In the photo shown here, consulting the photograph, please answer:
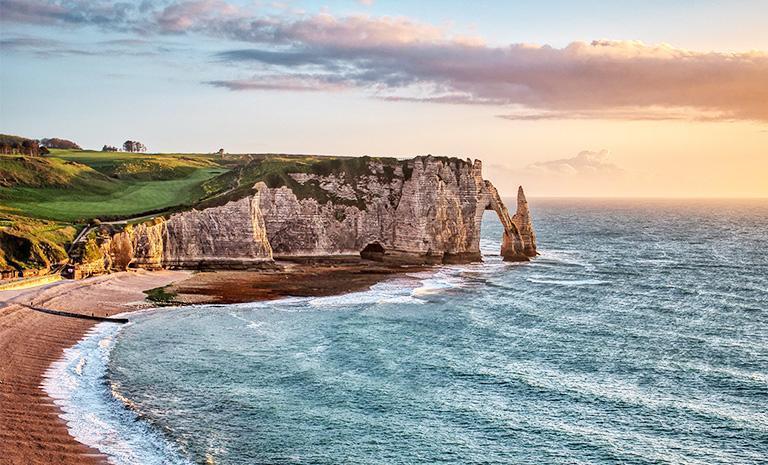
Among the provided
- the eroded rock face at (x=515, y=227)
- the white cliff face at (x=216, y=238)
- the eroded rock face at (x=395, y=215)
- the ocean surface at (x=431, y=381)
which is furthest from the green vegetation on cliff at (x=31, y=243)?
the eroded rock face at (x=515, y=227)

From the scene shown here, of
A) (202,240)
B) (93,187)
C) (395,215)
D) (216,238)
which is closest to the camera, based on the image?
(202,240)

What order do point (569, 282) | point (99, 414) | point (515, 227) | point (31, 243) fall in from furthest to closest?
point (515, 227)
point (569, 282)
point (31, 243)
point (99, 414)

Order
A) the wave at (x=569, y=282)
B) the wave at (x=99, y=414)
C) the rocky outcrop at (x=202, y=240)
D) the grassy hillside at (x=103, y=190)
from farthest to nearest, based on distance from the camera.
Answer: the wave at (x=569, y=282) → the rocky outcrop at (x=202, y=240) → the grassy hillside at (x=103, y=190) → the wave at (x=99, y=414)

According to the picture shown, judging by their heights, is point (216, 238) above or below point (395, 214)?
below

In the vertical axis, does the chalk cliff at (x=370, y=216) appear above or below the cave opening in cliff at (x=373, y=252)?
above

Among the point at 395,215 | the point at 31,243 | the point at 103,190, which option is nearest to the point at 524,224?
the point at 395,215

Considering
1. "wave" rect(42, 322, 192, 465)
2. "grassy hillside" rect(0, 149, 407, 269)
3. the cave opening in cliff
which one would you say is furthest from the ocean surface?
the cave opening in cliff

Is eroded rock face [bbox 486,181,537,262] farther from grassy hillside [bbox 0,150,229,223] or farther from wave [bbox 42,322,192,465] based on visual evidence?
wave [bbox 42,322,192,465]

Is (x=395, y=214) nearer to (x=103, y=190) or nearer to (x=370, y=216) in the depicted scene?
(x=370, y=216)

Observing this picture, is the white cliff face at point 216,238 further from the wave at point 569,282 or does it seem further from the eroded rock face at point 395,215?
the wave at point 569,282
